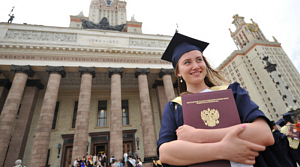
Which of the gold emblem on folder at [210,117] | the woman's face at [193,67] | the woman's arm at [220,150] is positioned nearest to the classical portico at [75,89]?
the woman's face at [193,67]

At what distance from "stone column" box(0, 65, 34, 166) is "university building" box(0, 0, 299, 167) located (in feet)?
0.20

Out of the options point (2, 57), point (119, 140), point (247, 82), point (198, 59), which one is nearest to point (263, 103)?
point (247, 82)

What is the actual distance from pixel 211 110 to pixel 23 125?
765 inches

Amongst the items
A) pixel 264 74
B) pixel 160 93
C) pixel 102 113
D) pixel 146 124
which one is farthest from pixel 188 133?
pixel 264 74

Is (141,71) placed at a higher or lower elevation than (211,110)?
higher

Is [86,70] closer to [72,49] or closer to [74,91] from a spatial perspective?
[72,49]

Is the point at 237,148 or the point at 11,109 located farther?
the point at 11,109

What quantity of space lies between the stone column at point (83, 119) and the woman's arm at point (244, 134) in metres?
12.9

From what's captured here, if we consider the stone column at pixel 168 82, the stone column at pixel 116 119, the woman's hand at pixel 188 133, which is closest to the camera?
the woman's hand at pixel 188 133

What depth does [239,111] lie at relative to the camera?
1.42 meters

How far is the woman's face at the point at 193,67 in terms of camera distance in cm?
183

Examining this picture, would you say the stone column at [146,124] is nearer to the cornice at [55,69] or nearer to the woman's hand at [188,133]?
the cornice at [55,69]

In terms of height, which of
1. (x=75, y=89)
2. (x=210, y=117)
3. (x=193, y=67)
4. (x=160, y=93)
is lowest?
(x=210, y=117)

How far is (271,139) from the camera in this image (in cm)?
120
